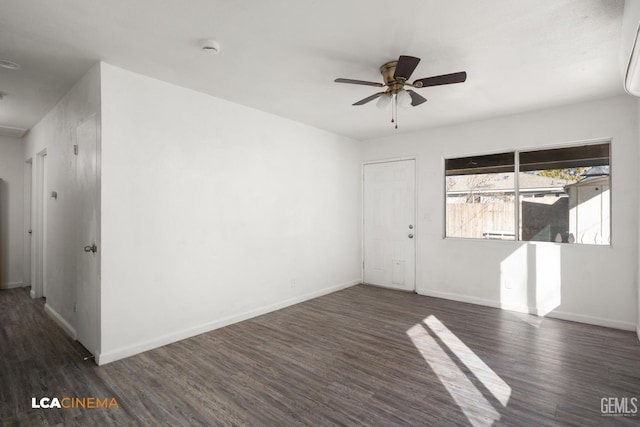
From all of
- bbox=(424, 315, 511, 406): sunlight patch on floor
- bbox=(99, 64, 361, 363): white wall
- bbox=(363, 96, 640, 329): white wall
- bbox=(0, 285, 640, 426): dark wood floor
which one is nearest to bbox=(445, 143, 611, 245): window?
bbox=(363, 96, 640, 329): white wall

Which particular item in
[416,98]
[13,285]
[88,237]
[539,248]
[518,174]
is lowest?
[13,285]

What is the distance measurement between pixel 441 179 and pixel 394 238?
1.23 m

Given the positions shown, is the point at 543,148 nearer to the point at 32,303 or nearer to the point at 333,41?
the point at 333,41

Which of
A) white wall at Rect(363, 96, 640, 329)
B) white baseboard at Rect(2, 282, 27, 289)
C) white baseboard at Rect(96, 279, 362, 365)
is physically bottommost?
white baseboard at Rect(96, 279, 362, 365)

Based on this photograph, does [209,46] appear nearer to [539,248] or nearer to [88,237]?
[88,237]

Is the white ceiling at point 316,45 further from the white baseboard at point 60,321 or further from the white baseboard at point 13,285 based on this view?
the white baseboard at point 13,285

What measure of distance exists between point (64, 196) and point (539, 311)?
19.1ft

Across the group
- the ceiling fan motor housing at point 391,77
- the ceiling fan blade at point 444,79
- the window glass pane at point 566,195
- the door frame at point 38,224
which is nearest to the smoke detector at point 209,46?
the ceiling fan motor housing at point 391,77

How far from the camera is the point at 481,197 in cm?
468

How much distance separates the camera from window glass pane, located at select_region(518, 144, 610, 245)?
12.5 ft

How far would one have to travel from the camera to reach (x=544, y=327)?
3701mm

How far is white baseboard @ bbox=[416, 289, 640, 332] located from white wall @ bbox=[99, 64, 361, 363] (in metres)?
1.79

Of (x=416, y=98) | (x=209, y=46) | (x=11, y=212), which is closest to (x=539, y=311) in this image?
(x=416, y=98)

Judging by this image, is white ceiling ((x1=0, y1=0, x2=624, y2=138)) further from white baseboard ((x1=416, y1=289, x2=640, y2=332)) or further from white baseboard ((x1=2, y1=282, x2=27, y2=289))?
white baseboard ((x1=2, y1=282, x2=27, y2=289))
